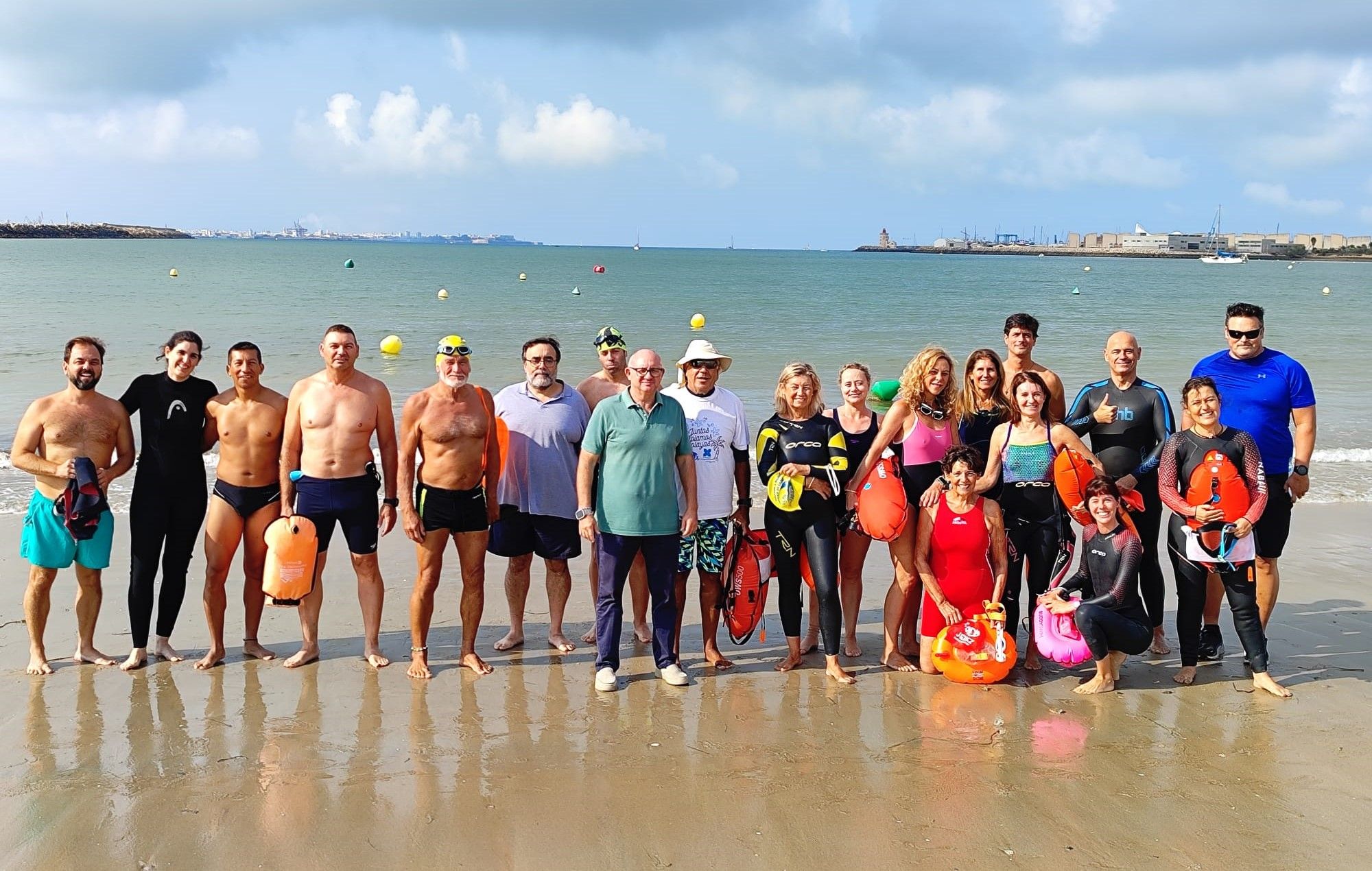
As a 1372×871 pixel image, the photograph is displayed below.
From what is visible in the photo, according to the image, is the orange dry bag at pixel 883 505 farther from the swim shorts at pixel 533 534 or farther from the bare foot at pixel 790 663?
the swim shorts at pixel 533 534

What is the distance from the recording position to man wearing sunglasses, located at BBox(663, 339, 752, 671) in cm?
562

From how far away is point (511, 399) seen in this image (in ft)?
19.6

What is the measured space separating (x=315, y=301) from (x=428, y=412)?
3808 cm

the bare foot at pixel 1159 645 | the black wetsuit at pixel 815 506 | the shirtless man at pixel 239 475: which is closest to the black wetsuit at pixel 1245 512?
the bare foot at pixel 1159 645

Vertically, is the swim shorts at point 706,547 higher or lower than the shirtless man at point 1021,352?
lower

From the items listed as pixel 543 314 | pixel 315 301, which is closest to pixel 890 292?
pixel 543 314

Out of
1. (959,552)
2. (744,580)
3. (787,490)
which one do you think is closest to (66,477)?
(744,580)

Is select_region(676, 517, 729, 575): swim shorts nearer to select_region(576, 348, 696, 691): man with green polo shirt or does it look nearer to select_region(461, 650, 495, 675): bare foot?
select_region(576, 348, 696, 691): man with green polo shirt

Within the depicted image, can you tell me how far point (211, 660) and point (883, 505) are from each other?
377 centimetres

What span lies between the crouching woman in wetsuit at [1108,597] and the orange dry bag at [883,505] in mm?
920

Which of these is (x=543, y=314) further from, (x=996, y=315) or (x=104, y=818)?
(x=104, y=818)

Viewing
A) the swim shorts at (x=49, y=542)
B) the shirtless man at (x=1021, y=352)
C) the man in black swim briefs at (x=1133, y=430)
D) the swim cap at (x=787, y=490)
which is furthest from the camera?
the shirtless man at (x=1021, y=352)

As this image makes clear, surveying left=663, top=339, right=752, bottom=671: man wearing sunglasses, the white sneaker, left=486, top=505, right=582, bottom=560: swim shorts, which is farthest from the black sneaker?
left=486, top=505, right=582, bottom=560: swim shorts

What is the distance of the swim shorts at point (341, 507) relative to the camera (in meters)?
5.60
